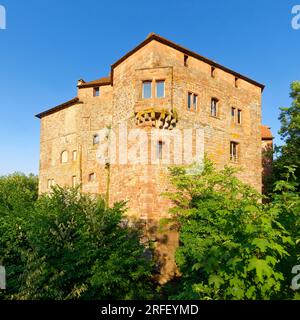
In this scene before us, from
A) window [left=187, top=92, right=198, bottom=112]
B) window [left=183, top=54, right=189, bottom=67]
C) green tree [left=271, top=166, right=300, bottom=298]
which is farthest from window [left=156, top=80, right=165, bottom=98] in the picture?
green tree [left=271, top=166, right=300, bottom=298]

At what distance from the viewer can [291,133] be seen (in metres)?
24.9

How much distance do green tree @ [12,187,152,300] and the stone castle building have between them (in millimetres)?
4358

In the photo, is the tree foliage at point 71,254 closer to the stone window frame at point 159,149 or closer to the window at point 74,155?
the stone window frame at point 159,149

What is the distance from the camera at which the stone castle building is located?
18.7 meters

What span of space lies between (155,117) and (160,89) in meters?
2.16

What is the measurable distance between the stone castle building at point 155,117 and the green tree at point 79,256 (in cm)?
436

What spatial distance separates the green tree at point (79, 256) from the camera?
37.2 ft

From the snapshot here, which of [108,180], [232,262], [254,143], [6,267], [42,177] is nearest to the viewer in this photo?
[232,262]

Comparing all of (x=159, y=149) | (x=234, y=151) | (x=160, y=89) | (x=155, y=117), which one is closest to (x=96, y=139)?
(x=159, y=149)

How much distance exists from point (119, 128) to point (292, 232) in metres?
17.4

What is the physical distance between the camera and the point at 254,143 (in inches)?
957

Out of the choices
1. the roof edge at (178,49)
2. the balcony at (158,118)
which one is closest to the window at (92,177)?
the balcony at (158,118)

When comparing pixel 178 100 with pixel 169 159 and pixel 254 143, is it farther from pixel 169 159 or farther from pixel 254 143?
pixel 254 143

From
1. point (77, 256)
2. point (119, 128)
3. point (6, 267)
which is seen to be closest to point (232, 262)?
point (77, 256)
